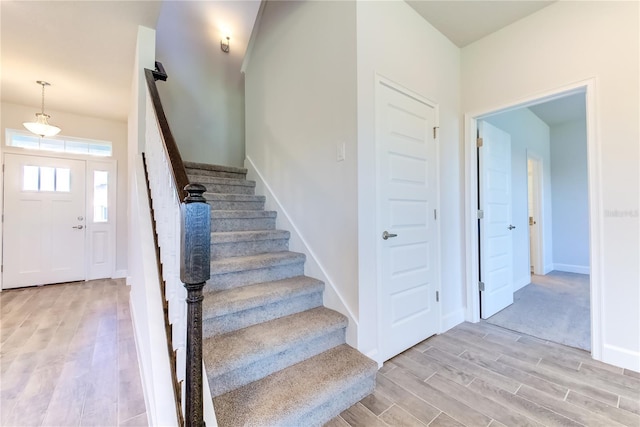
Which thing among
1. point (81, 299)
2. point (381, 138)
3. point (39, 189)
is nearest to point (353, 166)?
point (381, 138)

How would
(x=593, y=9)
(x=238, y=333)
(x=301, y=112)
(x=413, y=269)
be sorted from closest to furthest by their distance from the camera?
(x=238, y=333)
(x=593, y=9)
(x=413, y=269)
(x=301, y=112)

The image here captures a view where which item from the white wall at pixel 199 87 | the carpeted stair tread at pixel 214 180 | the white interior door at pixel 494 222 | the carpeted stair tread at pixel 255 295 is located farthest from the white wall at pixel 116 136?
the white interior door at pixel 494 222

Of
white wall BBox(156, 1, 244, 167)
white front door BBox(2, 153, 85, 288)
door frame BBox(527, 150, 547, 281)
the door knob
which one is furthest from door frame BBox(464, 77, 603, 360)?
white front door BBox(2, 153, 85, 288)

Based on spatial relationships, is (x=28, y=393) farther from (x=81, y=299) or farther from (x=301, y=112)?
(x=301, y=112)

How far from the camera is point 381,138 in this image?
197 centimetres

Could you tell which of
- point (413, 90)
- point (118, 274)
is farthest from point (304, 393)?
point (118, 274)

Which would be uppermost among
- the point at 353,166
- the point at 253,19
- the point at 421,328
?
the point at 253,19

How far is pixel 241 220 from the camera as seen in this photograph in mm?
2512

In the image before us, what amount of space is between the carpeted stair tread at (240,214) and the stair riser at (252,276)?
65cm

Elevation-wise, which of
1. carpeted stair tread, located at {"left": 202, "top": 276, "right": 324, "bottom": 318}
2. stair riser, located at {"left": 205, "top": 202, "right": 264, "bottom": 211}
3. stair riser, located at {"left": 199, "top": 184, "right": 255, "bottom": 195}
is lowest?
carpeted stair tread, located at {"left": 202, "top": 276, "right": 324, "bottom": 318}

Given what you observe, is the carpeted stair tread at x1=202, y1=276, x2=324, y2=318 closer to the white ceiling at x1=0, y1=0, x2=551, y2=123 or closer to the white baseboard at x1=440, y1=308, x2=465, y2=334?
the white baseboard at x1=440, y1=308, x2=465, y2=334

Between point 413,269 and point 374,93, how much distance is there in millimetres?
1363

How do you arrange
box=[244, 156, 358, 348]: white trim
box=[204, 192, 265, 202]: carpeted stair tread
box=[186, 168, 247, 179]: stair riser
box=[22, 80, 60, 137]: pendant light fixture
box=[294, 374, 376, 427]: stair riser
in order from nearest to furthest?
box=[294, 374, 376, 427]: stair riser < box=[244, 156, 358, 348]: white trim < box=[204, 192, 265, 202]: carpeted stair tread < box=[186, 168, 247, 179]: stair riser < box=[22, 80, 60, 137]: pendant light fixture

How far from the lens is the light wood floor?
1.53m
